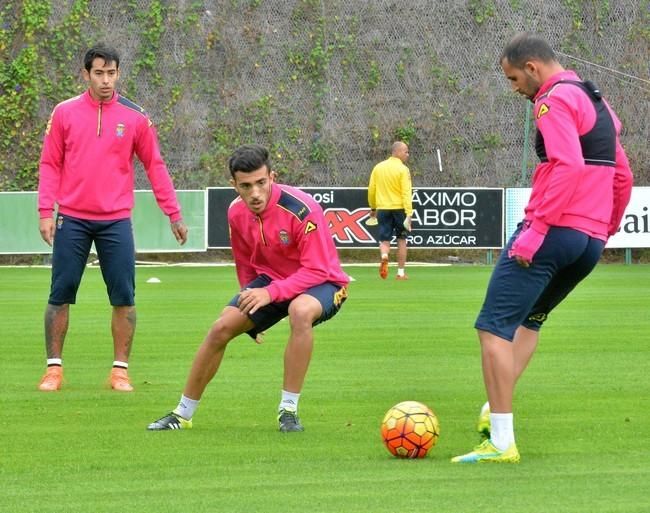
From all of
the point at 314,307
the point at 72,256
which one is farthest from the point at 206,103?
the point at 314,307

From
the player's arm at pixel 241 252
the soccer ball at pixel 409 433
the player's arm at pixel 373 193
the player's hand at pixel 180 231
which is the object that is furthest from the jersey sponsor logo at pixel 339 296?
the player's arm at pixel 373 193

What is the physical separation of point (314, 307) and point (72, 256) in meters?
2.60

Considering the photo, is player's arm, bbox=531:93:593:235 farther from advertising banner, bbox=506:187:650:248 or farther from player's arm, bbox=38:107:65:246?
advertising banner, bbox=506:187:650:248

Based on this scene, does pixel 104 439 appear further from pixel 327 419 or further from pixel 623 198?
pixel 623 198

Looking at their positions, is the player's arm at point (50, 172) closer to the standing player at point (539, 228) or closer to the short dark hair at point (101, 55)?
the short dark hair at point (101, 55)

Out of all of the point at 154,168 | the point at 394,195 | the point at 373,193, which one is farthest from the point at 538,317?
the point at 373,193

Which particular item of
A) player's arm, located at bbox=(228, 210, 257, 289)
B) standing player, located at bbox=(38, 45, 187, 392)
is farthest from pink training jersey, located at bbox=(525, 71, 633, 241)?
standing player, located at bbox=(38, 45, 187, 392)

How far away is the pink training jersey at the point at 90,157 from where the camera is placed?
962 centimetres

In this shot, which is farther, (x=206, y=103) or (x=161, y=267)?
(x=206, y=103)

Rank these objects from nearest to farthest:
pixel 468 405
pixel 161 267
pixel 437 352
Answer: pixel 468 405, pixel 437 352, pixel 161 267

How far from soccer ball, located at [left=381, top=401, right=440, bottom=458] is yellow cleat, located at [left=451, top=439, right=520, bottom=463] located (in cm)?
24

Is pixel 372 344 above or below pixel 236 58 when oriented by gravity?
below

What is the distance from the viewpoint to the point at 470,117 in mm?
31250

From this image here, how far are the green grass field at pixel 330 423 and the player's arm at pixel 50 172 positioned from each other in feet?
3.55
